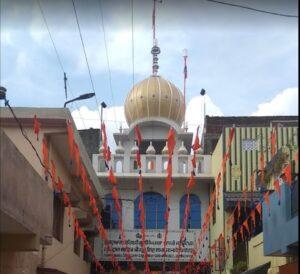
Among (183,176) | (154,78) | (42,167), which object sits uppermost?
(154,78)

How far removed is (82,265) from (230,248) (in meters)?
5.75

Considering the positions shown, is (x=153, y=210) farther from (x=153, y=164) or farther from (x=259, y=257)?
(x=259, y=257)

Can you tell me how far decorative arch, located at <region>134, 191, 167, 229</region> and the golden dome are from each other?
4.19 meters

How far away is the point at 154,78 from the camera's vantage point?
3247 centimetres

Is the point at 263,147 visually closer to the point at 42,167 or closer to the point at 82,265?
the point at 82,265

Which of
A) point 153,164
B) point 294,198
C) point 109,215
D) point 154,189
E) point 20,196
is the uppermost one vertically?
point 153,164

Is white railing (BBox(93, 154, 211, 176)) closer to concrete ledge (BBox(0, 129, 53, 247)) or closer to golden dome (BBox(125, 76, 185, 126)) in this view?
golden dome (BBox(125, 76, 185, 126))

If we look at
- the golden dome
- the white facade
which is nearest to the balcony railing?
the white facade

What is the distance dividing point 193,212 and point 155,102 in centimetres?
588

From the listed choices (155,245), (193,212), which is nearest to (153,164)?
(193,212)

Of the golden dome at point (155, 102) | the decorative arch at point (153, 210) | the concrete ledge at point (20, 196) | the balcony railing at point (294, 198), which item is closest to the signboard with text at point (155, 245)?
the decorative arch at point (153, 210)

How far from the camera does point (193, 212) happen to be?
29.2 meters

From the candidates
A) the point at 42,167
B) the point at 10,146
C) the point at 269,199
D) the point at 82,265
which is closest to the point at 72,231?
the point at 82,265

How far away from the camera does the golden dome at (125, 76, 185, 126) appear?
3173cm
